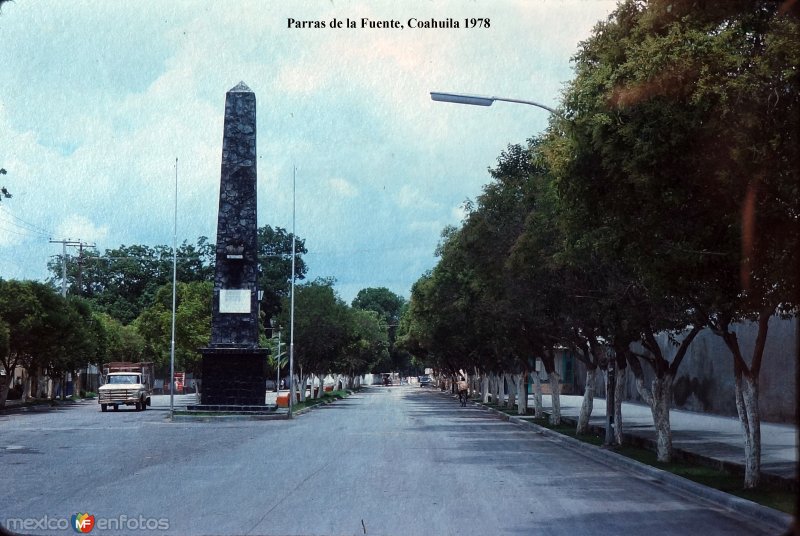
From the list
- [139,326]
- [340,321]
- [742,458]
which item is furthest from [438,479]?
[139,326]

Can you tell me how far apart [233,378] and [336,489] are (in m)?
33.6

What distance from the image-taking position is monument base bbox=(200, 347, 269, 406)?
159ft

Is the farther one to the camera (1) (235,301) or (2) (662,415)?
(1) (235,301)

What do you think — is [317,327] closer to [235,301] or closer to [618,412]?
[235,301]

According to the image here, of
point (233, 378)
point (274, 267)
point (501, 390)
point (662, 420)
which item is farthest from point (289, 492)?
point (274, 267)

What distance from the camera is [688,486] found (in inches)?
663

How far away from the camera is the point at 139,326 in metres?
106

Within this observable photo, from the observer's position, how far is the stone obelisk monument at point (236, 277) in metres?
48.1

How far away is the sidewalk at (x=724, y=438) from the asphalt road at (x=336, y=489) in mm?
2811

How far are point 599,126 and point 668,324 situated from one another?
1036cm

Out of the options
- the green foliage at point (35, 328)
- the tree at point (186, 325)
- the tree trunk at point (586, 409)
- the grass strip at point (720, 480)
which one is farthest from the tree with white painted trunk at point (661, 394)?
the tree at point (186, 325)

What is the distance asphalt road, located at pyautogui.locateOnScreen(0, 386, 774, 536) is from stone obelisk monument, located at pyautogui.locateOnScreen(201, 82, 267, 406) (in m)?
19.1

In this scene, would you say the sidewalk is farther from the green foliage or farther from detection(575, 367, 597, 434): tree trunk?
the green foliage

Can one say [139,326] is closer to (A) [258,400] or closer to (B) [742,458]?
(A) [258,400]
